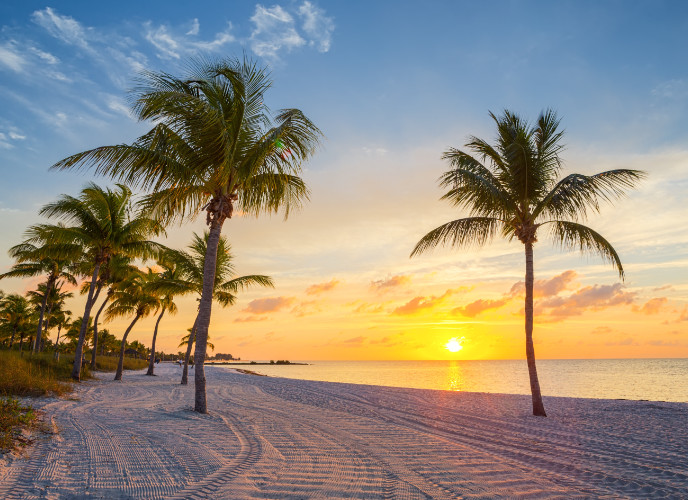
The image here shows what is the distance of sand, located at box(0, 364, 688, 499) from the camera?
4.35 metres

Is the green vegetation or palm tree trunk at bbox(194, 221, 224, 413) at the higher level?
palm tree trunk at bbox(194, 221, 224, 413)

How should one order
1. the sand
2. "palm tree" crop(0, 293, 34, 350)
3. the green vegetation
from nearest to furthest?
1. the sand
2. the green vegetation
3. "palm tree" crop(0, 293, 34, 350)

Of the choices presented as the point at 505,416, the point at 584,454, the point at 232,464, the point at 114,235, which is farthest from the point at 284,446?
the point at 114,235

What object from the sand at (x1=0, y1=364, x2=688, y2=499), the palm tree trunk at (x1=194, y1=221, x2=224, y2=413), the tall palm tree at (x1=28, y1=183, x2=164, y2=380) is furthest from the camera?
the tall palm tree at (x1=28, y1=183, x2=164, y2=380)

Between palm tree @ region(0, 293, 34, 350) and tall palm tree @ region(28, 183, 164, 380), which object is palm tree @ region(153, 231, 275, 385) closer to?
tall palm tree @ region(28, 183, 164, 380)

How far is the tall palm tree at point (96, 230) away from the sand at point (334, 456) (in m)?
9.27

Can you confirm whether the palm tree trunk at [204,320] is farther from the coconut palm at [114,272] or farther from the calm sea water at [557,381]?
the calm sea water at [557,381]

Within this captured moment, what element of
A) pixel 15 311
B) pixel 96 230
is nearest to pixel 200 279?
pixel 96 230

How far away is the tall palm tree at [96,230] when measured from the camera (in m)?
17.3

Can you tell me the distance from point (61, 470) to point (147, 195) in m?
7.72

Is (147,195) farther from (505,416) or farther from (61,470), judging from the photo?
(505,416)

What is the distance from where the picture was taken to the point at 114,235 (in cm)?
1834

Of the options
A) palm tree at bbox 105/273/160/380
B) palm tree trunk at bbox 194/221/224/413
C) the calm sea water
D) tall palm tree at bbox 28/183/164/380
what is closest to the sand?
palm tree trunk at bbox 194/221/224/413

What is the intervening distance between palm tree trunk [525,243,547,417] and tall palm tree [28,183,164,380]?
14.3 m
